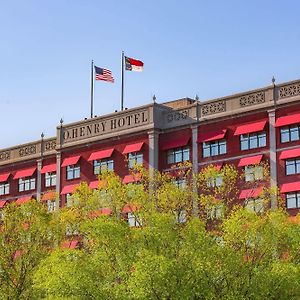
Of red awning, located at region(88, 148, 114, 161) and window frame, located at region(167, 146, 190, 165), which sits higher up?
red awning, located at region(88, 148, 114, 161)

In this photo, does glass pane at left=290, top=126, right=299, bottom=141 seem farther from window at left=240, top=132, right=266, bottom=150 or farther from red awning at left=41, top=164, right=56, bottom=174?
red awning at left=41, top=164, right=56, bottom=174

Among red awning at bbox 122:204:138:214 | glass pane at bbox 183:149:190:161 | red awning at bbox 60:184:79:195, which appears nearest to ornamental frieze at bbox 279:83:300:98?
glass pane at bbox 183:149:190:161

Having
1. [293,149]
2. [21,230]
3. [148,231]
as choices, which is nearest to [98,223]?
[148,231]

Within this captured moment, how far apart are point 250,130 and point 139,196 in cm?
1514

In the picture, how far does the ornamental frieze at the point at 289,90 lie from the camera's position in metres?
51.7

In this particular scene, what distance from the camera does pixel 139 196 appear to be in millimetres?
40406

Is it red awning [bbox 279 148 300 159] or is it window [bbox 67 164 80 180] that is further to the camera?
window [bbox 67 164 80 180]

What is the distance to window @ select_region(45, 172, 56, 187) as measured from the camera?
66.2 m

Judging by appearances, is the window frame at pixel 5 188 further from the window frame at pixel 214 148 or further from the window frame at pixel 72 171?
the window frame at pixel 214 148

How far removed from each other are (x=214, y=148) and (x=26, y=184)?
20.8 meters

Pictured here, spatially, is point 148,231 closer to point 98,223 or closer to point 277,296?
point 98,223

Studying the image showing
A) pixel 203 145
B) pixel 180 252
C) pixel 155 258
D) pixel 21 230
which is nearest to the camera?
pixel 155 258

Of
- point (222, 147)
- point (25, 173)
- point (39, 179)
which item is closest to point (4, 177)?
point (25, 173)

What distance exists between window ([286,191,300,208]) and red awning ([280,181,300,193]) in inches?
17.3
